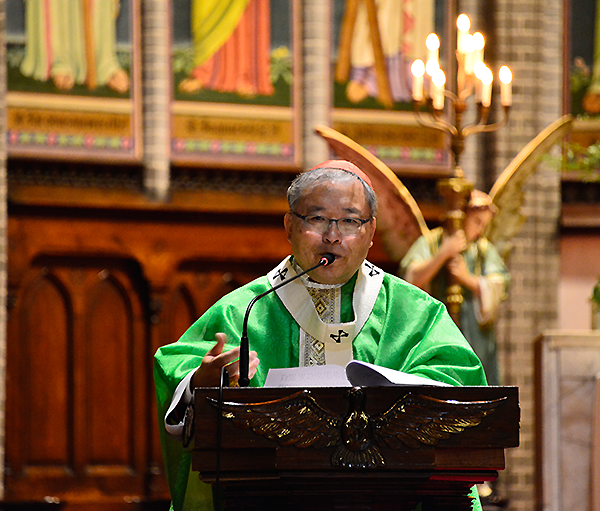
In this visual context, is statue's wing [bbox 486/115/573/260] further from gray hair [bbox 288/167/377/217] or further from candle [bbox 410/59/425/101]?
gray hair [bbox 288/167/377/217]

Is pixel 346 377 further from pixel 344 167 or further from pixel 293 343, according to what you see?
pixel 344 167

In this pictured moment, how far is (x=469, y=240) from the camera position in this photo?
673 cm

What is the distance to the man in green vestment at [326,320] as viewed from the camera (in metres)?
2.62

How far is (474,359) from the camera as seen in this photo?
8.62 feet

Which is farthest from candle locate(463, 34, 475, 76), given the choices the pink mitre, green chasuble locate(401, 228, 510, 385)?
the pink mitre

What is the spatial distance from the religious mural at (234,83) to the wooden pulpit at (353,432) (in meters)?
6.46

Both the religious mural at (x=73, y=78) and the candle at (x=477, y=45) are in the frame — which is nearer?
the candle at (x=477, y=45)

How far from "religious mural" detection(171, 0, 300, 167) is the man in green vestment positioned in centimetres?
575

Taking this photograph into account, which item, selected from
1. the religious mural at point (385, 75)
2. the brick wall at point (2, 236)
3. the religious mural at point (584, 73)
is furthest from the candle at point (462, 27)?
the brick wall at point (2, 236)

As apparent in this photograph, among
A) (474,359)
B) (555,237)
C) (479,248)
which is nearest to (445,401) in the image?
(474,359)

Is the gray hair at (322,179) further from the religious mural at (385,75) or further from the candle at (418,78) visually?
the religious mural at (385,75)

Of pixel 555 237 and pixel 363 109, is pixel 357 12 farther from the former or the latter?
pixel 555 237

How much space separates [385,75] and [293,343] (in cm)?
635

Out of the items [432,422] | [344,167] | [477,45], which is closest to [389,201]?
[477,45]
